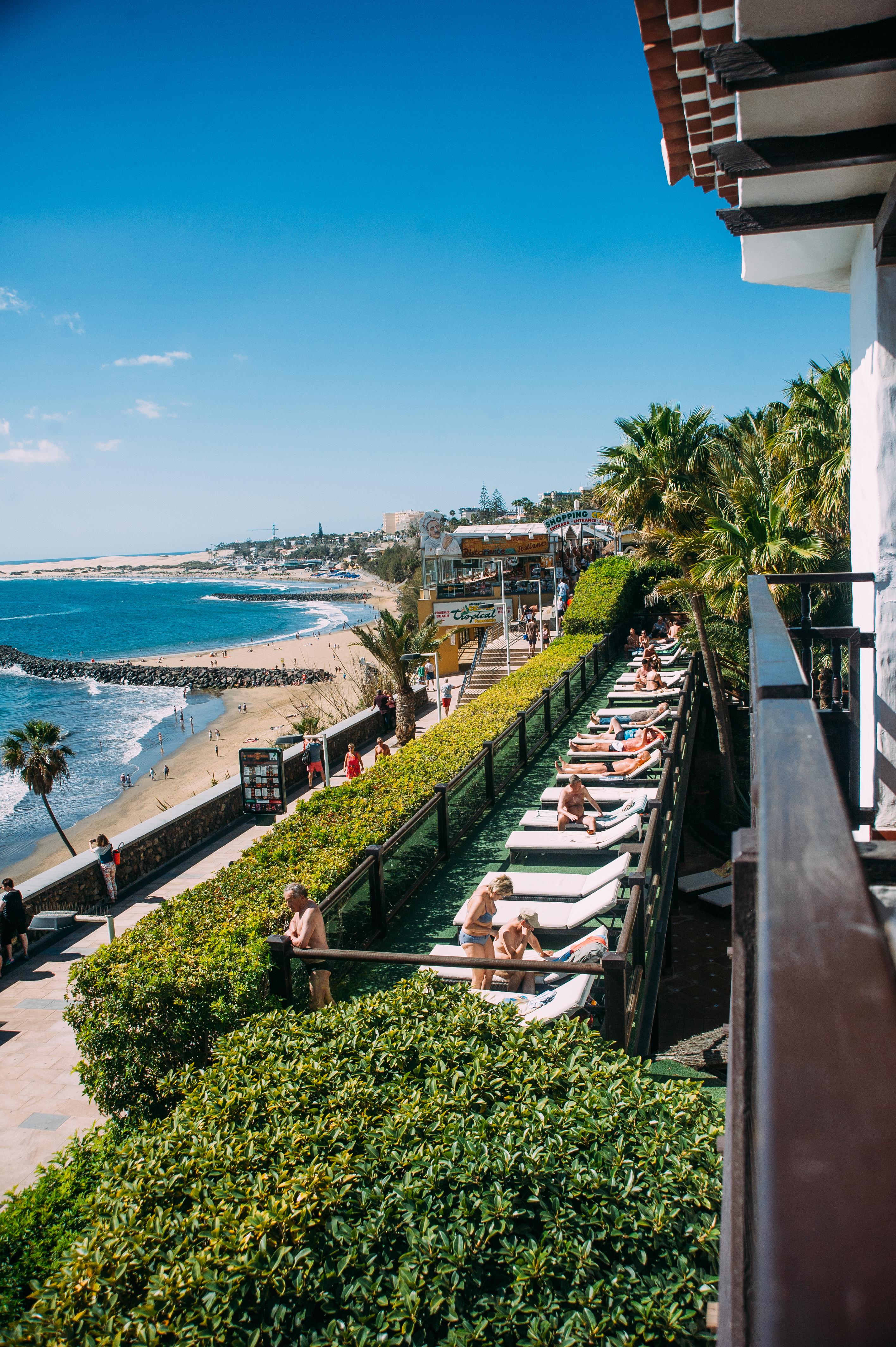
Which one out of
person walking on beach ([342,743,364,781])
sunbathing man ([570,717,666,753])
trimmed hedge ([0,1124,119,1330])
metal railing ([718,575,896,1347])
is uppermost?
metal railing ([718,575,896,1347])

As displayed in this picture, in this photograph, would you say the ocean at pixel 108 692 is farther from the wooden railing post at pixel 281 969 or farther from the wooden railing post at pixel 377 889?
the wooden railing post at pixel 281 969

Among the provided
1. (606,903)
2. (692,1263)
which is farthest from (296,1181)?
(606,903)

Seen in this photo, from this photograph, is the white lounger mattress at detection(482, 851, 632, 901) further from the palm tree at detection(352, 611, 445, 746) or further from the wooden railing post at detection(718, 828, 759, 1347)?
the palm tree at detection(352, 611, 445, 746)

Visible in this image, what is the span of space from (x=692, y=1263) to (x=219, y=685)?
7127 centimetres

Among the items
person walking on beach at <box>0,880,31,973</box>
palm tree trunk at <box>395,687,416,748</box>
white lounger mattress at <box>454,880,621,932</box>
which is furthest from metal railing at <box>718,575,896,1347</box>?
palm tree trunk at <box>395,687,416,748</box>

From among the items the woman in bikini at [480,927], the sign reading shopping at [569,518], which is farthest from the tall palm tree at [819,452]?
the sign reading shopping at [569,518]

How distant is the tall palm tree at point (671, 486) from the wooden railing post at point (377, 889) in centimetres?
1319

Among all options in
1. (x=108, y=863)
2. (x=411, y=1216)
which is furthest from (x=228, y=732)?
(x=411, y=1216)

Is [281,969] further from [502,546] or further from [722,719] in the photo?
[502,546]

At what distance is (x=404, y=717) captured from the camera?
24.2 meters

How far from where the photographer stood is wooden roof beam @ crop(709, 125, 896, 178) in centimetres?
372

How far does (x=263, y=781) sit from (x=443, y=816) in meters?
6.15

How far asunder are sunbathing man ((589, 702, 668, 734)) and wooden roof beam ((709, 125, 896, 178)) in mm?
10747

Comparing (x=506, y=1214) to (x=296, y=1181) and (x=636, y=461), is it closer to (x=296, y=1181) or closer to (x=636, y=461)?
(x=296, y=1181)
